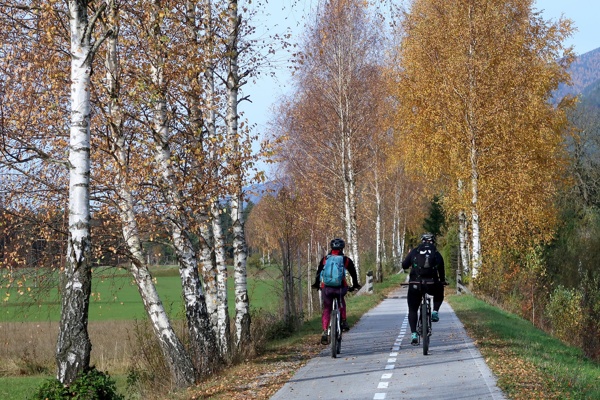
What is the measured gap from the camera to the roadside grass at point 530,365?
35.2 feet

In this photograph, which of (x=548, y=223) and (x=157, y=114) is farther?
(x=548, y=223)

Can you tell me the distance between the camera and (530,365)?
13.0m

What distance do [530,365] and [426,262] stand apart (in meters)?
2.70

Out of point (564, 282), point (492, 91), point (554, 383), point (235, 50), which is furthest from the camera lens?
point (564, 282)

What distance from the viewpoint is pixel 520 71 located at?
3262cm

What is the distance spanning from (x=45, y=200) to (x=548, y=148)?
23.7 metres

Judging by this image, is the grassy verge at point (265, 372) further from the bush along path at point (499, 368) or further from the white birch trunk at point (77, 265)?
the white birch trunk at point (77, 265)

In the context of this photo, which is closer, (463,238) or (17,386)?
(17,386)

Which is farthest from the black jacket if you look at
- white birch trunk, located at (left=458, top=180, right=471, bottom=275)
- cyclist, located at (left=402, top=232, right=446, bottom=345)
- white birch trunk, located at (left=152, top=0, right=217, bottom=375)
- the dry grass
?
white birch trunk, located at (left=458, top=180, right=471, bottom=275)

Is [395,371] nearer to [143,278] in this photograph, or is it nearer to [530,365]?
[530,365]

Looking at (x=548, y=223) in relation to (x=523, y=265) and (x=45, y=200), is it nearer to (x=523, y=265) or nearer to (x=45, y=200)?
(x=523, y=265)

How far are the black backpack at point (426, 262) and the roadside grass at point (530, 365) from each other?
1.70 meters

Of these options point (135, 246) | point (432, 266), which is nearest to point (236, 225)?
point (135, 246)

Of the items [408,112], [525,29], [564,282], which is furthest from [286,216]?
[564,282]
